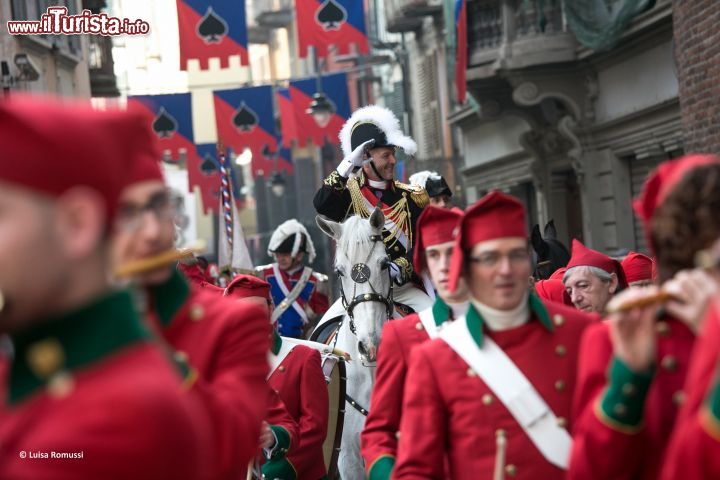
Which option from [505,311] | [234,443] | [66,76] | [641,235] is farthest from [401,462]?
[66,76]

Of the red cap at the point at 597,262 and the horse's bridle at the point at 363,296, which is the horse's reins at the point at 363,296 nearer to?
the horse's bridle at the point at 363,296

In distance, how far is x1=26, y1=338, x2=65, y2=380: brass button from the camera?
289 cm

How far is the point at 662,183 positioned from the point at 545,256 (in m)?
8.43

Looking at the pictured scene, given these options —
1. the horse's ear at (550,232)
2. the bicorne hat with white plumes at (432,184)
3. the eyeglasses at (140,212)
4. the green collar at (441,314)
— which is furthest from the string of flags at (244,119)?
the eyeglasses at (140,212)

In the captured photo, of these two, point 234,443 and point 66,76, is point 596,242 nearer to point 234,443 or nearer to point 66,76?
point 66,76

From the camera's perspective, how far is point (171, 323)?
433 centimetres

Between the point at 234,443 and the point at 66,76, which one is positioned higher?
the point at 66,76

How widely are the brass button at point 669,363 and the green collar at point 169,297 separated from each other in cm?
135

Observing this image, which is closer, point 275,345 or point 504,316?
point 504,316

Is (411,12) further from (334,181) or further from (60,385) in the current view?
(60,385)

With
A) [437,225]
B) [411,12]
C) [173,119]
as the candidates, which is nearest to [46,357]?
[437,225]

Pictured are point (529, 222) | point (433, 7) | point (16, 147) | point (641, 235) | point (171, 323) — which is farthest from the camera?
point (433, 7)

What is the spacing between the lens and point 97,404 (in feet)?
9.32

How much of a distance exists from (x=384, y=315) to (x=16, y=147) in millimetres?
6770
